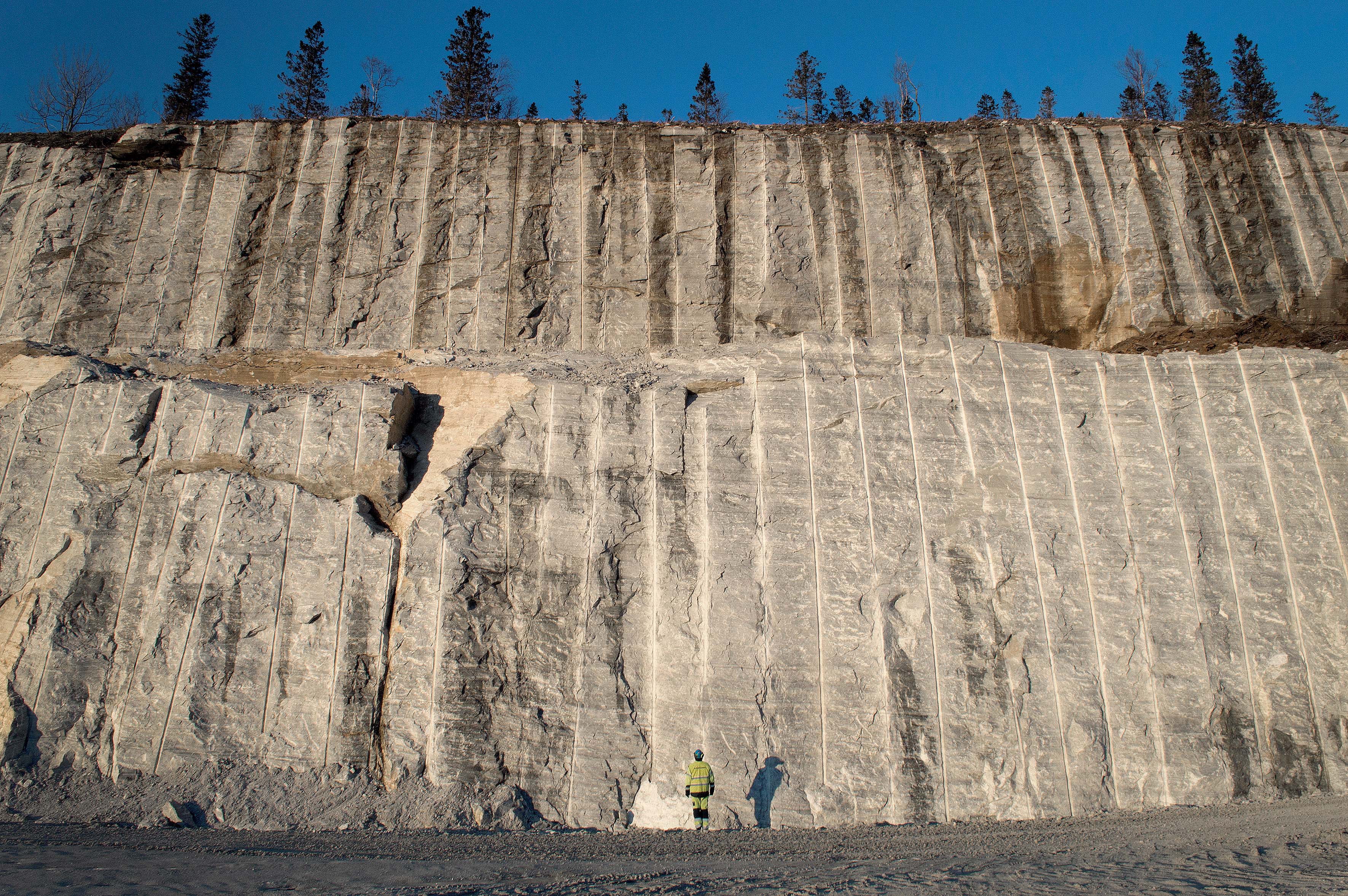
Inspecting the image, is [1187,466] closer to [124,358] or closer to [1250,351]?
[1250,351]

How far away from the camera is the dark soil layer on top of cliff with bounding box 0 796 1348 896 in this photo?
4.89 metres

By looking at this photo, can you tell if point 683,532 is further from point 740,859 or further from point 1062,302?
point 1062,302

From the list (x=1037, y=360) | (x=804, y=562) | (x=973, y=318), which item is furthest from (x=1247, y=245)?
(x=804, y=562)

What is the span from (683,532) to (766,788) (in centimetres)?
248


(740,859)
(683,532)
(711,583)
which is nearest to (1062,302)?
(683,532)

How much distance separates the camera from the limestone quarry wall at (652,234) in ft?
37.2

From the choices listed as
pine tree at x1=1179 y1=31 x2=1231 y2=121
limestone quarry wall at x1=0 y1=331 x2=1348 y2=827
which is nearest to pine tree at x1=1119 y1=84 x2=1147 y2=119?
pine tree at x1=1179 y1=31 x2=1231 y2=121

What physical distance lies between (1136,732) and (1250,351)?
4.77 m

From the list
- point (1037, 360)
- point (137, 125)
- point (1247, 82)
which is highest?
point (1247, 82)

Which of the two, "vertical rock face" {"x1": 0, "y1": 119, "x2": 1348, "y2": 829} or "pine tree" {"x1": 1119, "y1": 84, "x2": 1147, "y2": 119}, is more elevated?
"pine tree" {"x1": 1119, "y1": 84, "x2": 1147, "y2": 119}

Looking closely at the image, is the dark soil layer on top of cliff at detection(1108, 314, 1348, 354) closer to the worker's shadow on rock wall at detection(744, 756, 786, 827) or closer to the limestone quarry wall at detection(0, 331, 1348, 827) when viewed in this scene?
the limestone quarry wall at detection(0, 331, 1348, 827)

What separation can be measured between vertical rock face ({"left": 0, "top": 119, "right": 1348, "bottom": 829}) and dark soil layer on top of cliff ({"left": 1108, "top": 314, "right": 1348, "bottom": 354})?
33 centimetres

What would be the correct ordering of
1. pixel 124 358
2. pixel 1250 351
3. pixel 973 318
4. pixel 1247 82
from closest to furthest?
pixel 1250 351, pixel 124 358, pixel 973 318, pixel 1247 82

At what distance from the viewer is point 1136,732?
757 centimetres
